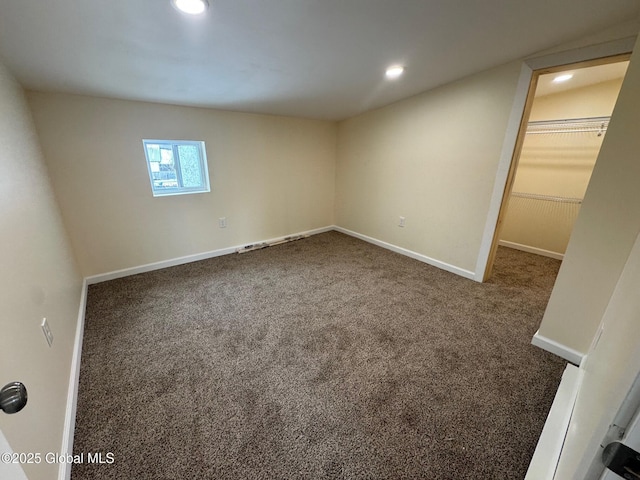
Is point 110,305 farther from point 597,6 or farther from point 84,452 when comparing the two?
point 597,6

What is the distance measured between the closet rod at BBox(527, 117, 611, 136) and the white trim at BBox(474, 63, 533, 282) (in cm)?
160

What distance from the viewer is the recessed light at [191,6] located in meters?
1.13

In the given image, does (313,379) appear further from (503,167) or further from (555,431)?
(503,167)

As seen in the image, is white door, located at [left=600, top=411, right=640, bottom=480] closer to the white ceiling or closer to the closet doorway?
the white ceiling

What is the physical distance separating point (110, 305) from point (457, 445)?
284 centimetres

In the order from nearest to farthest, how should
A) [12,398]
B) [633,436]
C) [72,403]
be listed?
[633,436]
[12,398]
[72,403]

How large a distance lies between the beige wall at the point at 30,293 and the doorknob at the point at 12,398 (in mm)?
352

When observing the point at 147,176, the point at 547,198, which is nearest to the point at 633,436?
the point at 147,176

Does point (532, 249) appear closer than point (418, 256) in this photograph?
No

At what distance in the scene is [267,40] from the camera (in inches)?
59.6

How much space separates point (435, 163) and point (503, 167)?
0.69 metres

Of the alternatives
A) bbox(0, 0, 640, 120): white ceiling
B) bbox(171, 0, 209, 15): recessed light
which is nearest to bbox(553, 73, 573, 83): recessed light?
bbox(0, 0, 640, 120): white ceiling

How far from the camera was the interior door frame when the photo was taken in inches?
66.4

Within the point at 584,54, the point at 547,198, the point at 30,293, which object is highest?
the point at 584,54
